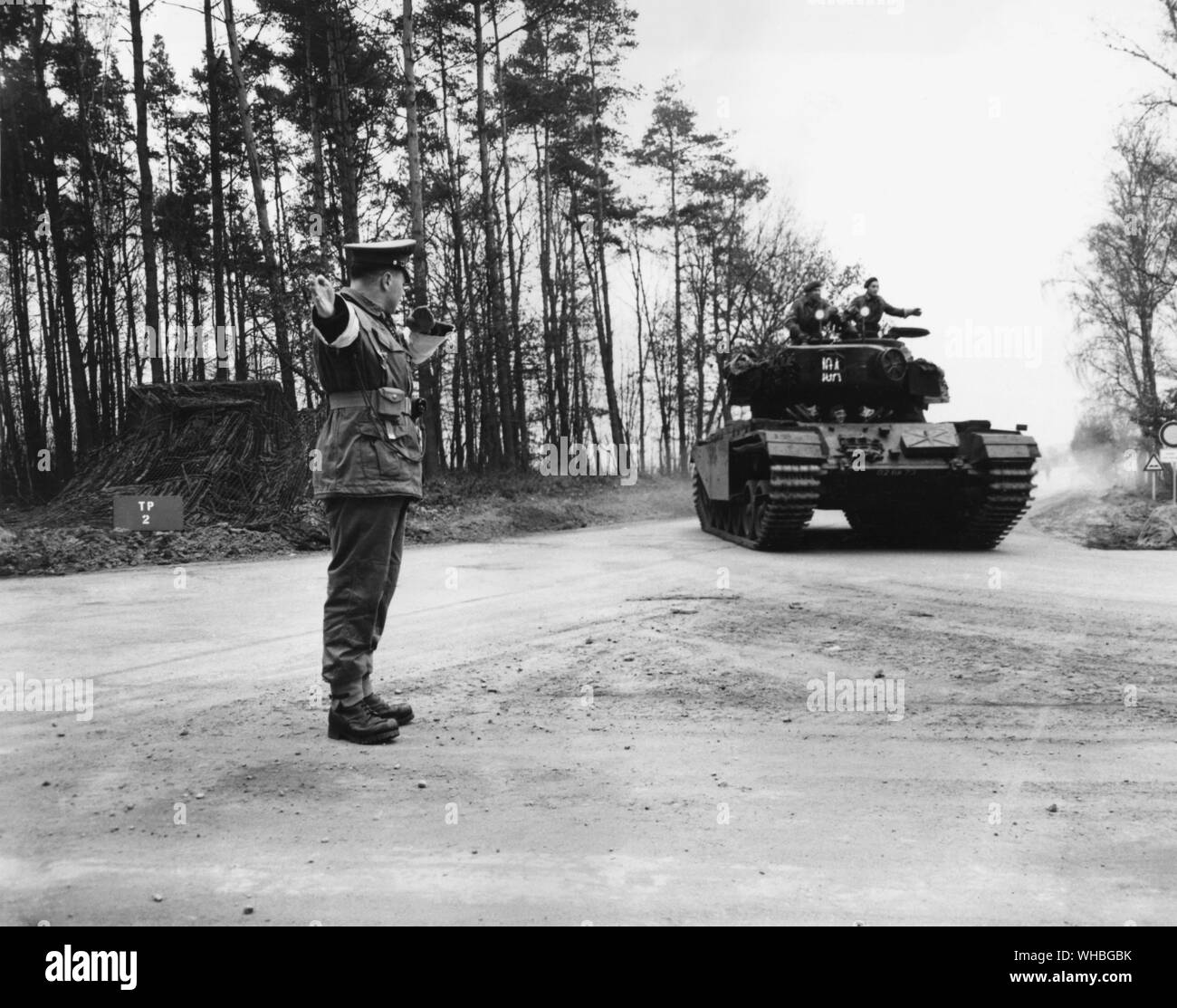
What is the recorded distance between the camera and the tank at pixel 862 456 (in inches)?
473

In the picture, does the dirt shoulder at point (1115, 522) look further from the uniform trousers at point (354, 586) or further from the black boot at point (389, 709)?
the uniform trousers at point (354, 586)

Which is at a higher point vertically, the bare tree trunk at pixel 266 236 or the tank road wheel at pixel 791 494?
the bare tree trunk at pixel 266 236

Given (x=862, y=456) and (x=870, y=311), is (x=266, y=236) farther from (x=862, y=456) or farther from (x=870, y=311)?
(x=862, y=456)

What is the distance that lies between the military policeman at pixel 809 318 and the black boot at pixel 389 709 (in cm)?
1131

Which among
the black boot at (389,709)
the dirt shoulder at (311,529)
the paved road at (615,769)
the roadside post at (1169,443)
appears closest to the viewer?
the paved road at (615,769)

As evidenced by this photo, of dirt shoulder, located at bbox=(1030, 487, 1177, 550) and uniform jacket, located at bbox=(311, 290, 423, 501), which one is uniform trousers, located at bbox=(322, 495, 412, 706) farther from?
dirt shoulder, located at bbox=(1030, 487, 1177, 550)

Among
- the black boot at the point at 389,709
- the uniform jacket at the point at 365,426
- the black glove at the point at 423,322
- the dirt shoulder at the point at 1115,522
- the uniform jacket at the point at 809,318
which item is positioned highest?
the uniform jacket at the point at 809,318

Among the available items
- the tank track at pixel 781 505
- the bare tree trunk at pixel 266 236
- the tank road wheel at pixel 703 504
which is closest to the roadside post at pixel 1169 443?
the tank track at pixel 781 505

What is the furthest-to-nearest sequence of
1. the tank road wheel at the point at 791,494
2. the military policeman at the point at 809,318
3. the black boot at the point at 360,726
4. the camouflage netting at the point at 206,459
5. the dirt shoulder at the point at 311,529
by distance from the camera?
the military policeman at the point at 809,318 → the camouflage netting at the point at 206,459 → the tank road wheel at the point at 791,494 → the dirt shoulder at the point at 311,529 → the black boot at the point at 360,726

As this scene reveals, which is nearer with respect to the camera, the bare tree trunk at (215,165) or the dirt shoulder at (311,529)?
the dirt shoulder at (311,529)

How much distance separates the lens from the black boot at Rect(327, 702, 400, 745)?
4.14 metres

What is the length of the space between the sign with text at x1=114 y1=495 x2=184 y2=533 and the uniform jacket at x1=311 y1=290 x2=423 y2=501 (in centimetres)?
995
